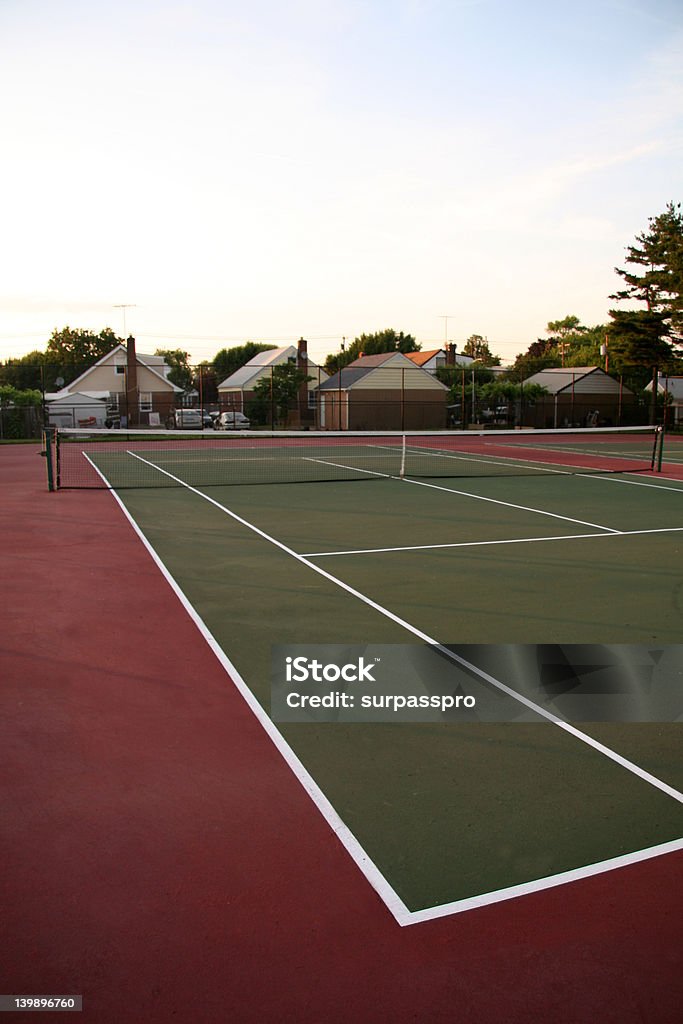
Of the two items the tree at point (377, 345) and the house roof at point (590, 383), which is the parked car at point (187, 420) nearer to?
the house roof at point (590, 383)

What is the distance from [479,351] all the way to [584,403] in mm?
47043

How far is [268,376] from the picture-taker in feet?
209

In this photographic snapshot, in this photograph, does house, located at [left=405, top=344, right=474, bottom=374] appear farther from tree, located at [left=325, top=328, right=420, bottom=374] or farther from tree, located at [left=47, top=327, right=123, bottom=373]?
tree, located at [left=47, top=327, right=123, bottom=373]

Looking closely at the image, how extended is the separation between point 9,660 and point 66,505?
9.54 m

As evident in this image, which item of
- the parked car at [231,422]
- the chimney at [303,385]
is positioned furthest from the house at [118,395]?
the chimney at [303,385]

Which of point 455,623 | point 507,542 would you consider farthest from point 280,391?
point 455,623

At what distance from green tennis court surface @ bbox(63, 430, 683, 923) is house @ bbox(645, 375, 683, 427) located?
40.7 meters

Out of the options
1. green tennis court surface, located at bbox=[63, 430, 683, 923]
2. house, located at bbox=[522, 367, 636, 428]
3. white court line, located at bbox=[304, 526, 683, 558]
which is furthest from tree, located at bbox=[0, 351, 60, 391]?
white court line, located at bbox=[304, 526, 683, 558]

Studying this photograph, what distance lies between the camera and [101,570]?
32.8 ft

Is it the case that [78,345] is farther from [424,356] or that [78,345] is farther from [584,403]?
[584,403]

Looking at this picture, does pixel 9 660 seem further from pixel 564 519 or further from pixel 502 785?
pixel 564 519

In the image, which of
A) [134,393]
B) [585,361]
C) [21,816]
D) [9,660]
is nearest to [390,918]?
[21,816]

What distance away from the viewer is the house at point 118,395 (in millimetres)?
53688

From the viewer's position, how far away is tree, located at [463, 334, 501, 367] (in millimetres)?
94688
